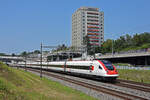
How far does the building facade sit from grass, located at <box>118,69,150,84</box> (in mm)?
114561

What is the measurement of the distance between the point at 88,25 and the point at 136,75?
412ft

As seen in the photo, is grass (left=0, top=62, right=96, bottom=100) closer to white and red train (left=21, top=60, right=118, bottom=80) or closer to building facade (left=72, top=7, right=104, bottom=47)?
white and red train (left=21, top=60, right=118, bottom=80)

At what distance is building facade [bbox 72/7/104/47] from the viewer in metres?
154

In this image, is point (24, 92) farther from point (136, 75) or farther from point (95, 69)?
point (136, 75)

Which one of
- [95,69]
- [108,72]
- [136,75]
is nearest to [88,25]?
[136,75]

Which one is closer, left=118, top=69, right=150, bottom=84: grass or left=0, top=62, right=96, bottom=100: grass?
left=0, top=62, right=96, bottom=100: grass

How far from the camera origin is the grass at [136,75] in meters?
31.6

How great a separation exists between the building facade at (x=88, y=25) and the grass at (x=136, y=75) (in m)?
115

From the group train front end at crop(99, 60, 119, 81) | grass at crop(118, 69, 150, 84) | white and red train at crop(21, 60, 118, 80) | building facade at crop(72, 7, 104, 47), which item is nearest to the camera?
train front end at crop(99, 60, 119, 81)

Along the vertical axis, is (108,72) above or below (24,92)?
above

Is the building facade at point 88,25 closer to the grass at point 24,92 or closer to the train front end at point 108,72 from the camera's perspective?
the train front end at point 108,72

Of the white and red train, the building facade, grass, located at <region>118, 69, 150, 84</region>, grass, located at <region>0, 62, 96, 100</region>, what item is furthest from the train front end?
the building facade

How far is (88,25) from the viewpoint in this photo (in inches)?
6186

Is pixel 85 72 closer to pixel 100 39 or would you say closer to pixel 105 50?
pixel 105 50
